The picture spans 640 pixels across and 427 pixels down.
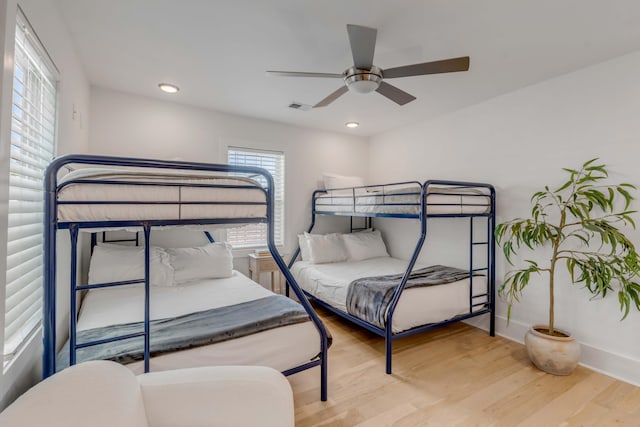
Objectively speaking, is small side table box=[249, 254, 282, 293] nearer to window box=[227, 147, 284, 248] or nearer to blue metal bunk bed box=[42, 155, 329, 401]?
window box=[227, 147, 284, 248]

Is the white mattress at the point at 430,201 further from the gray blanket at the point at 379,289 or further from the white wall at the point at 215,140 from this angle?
the white wall at the point at 215,140

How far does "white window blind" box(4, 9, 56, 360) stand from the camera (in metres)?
1.20

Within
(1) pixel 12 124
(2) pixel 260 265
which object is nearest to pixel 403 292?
(2) pixel 260 265

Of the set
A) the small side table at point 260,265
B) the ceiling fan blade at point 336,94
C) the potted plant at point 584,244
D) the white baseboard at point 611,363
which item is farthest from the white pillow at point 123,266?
the white baseboard at point 611,363

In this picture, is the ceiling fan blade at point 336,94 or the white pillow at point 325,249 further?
the white pillow at point 325,249

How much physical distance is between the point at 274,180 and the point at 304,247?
918 mm

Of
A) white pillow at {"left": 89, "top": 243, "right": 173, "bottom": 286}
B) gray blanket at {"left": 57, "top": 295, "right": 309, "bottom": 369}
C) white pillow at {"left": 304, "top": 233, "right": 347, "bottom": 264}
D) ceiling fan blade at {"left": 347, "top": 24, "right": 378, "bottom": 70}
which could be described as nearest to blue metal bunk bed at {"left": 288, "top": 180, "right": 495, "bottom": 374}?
white pillow at {"left": 304, "top": 233, "right": 347, "bottom": 264}

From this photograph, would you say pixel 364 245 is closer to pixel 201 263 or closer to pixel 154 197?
pixel 201 263

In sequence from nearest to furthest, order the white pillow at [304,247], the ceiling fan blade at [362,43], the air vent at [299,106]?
1. the ceiling fan blade at [362,43]
2. the air vent at [299,106]
3. the white pillow at [304,247]

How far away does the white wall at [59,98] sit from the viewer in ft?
3.39

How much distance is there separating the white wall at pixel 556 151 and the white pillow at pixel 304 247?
4.99ft

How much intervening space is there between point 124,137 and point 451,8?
3005 mm

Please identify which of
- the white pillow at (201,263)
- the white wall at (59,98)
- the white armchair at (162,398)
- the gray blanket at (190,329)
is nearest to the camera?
the white armchair at (162,398)

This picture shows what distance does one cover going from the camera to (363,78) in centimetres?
190
